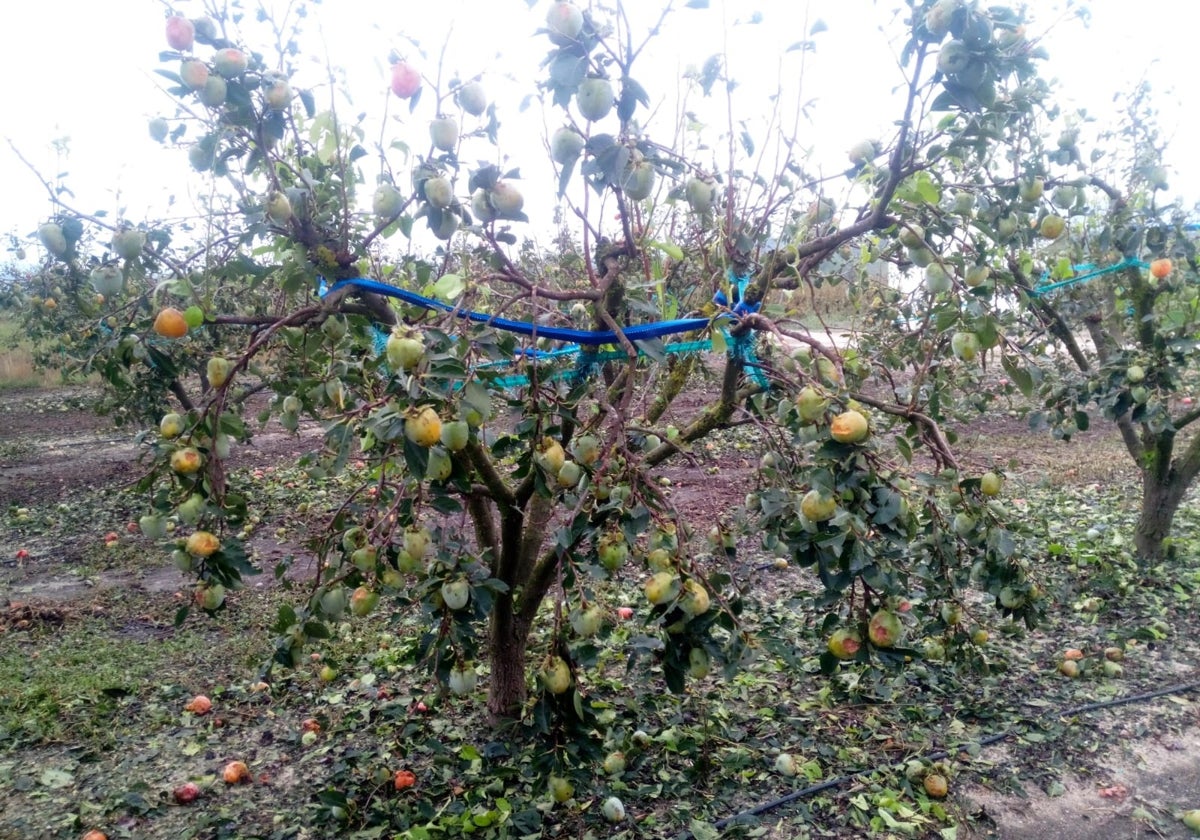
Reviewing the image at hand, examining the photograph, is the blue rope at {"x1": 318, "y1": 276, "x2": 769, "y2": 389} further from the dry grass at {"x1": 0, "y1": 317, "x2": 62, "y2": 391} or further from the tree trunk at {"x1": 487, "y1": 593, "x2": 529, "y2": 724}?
the dry grass at {"x1": 0, "y1": 317, "x2": 62, "y2": 391}

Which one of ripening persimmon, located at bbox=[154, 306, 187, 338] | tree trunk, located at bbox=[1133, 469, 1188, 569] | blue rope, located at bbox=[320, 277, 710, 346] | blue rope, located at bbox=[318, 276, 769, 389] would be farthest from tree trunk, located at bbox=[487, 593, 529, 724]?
tree trunk, located at bbox=[1133, 469, 1188, 569]

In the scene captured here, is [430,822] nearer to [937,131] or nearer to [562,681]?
[562,681]

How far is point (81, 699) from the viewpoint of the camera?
2850 mm

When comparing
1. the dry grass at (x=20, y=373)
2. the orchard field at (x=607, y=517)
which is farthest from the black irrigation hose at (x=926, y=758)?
the dry grass at (x=20, y=373)

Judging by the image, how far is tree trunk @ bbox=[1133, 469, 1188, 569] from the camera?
3.83 metres

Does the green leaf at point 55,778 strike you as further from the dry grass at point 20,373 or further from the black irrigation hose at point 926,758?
the dry grass at point 20,373

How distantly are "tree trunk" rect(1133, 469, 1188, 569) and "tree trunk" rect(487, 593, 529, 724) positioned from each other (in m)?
3.20

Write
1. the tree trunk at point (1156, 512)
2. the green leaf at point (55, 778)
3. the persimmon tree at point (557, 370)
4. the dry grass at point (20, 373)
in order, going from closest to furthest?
the persimmon tree at point (557, 370), the green leaf at point (55, 778), the tree trunk at point (1156, 512), the dry grass at point (20, 373)

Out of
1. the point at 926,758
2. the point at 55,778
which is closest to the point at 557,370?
the point at 926,758

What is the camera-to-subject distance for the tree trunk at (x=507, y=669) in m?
2.40

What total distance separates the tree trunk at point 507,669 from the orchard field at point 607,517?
0.04 feet

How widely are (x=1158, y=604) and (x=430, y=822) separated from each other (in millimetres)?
3240

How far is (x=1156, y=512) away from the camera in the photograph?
3.89 m

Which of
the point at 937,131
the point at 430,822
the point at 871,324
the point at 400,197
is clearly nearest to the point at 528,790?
the point at 430,822
